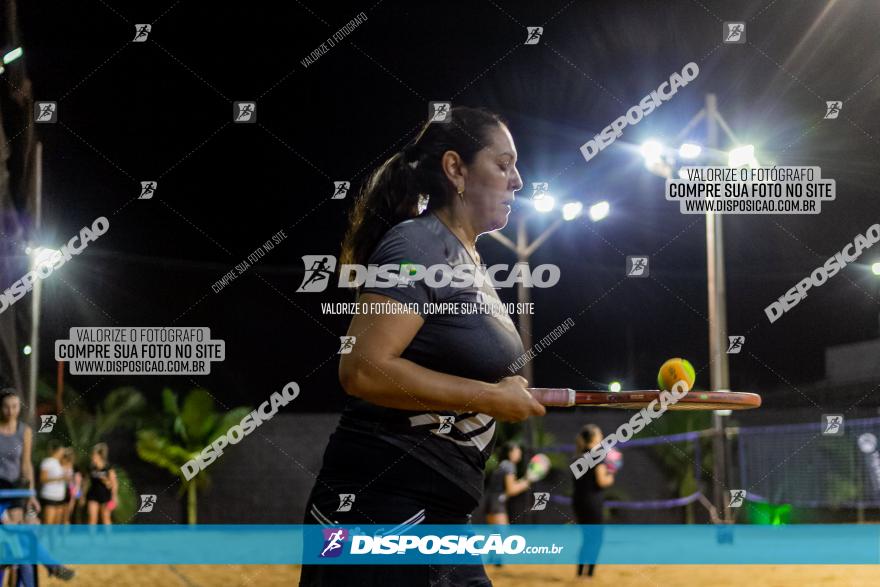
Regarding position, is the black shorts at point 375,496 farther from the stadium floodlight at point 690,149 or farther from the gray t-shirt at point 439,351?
the stadium floodlight at point 690,149

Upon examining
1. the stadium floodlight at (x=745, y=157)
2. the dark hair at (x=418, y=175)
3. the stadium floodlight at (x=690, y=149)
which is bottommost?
the dark hair at (x=418, y=175)

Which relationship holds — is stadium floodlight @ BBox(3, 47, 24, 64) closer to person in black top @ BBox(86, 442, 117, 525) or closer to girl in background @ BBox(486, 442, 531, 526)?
girl in background @ BBox(486, 442, 531, 526)

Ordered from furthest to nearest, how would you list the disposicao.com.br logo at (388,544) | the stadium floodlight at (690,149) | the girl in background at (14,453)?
the stadium floodlight at (690,149)
the girl in background at (14,453)
the disposicao.com.br logo at (388,544)

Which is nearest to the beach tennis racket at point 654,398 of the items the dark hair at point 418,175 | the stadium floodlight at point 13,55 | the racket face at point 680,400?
the racket face at point 680,400

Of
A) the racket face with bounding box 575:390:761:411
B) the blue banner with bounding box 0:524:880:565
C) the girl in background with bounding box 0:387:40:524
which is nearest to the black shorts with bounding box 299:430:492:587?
the racket face with bounding box 575:390:761:411

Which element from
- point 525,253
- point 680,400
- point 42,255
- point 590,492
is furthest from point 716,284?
point 680,400

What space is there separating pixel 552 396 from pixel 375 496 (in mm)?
712

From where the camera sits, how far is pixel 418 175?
9.03ft

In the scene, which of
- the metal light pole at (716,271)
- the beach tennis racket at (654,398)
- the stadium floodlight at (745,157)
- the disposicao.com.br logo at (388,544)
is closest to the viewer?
the disposicao.com.br logo at (388,544)

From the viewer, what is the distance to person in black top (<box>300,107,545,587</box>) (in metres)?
2.26

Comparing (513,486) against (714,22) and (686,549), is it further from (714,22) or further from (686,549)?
(714,22)

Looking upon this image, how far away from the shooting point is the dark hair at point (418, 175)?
2.68 metres

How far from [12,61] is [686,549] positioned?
374 inches

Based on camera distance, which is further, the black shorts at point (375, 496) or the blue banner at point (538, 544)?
the blue banner at point (538, 544)
